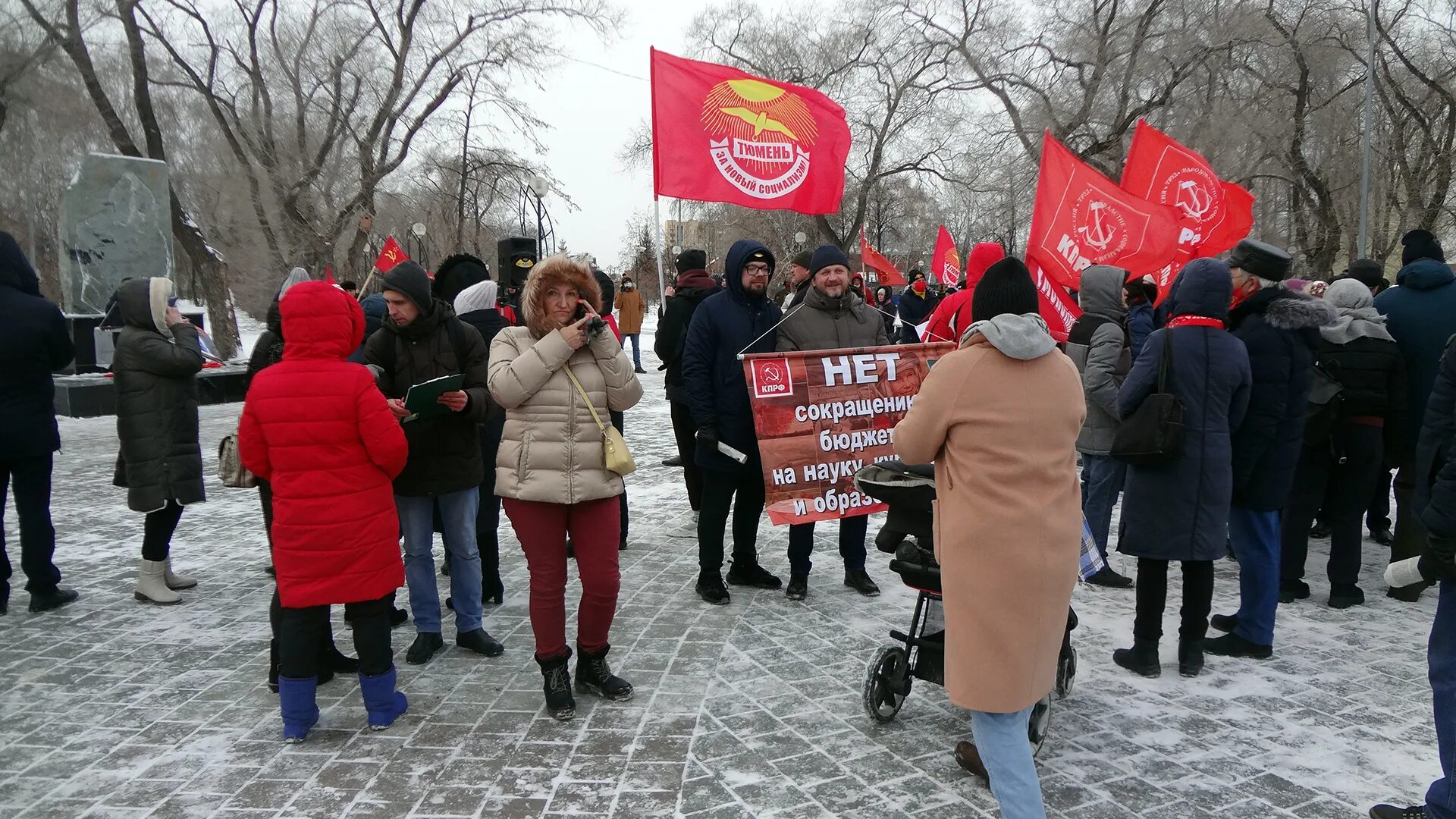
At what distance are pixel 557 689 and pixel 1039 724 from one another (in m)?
2.04

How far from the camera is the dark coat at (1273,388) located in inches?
181

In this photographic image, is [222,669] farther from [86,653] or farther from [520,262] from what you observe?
[520,262]

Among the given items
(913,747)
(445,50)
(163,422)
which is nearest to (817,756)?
(913,747)

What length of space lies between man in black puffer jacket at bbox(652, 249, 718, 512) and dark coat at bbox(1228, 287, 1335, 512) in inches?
147

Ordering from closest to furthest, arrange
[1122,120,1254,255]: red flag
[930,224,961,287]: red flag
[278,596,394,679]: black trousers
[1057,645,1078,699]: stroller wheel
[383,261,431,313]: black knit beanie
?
[278,596,394,679]: black trousers < [1057,645,1078,699]: stroller wheel < [383,261,431,313]: black knit beanie < [1122,120,1254,255]: red flag < [930,224,961,287]: red flag

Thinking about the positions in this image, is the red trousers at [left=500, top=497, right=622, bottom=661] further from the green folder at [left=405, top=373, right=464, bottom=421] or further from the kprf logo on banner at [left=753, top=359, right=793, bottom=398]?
the kprf logo on banner at [left=753, top=359, right=793, bottom=398]

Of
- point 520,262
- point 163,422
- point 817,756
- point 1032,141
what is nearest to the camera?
point 817,756

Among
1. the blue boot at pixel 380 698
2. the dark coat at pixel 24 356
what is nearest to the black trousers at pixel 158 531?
the dark coat at pixel 24 356

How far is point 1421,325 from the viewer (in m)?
5.73

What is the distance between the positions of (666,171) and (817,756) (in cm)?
414

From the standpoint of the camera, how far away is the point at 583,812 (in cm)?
327

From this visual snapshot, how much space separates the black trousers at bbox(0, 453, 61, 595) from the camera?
5.47m

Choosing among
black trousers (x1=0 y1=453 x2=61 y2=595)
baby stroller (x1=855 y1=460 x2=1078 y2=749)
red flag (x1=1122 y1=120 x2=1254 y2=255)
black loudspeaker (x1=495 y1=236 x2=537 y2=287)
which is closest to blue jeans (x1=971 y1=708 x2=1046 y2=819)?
baby stroller (x1=855 y1=460 x2=1078 y2=749)

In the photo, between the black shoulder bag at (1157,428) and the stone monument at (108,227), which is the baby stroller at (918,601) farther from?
the stone monument at (108,227)
